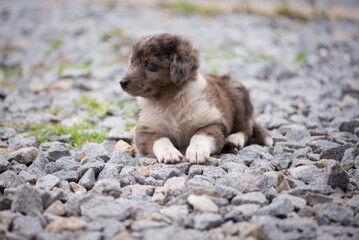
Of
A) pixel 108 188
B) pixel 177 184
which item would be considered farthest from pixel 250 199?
pixel 108 188

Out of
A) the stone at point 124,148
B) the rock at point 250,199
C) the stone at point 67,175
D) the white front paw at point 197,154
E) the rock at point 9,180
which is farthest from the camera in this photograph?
the stone at point 124,148

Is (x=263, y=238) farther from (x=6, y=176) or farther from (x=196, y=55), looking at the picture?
(x=196, y=55)

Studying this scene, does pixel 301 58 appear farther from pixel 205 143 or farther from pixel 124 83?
pixel 124 83

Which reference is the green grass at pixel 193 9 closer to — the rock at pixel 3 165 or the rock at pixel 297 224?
the rock at pixel 3 165

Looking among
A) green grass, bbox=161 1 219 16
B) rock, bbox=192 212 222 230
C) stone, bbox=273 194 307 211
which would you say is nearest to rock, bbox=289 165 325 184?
stone, bbox=273 194 307 211

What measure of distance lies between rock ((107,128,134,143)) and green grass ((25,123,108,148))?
0.14m

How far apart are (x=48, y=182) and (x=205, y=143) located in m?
1.65

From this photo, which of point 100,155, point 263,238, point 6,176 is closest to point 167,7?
point 100,155

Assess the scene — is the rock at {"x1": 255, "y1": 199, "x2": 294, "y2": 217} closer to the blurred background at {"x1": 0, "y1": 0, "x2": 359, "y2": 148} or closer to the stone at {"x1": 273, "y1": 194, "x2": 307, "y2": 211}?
the stone at {"x1": 273, "y1": 194, "x2": 307, "y2": 211}

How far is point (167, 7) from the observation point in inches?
545

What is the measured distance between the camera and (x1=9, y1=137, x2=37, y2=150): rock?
14.7ft

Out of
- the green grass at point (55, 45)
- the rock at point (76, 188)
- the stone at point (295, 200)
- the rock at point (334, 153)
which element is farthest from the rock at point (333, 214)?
the green grass at point (55, 45)

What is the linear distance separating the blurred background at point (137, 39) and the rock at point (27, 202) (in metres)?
2.26

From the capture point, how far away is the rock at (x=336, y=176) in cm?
325
